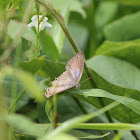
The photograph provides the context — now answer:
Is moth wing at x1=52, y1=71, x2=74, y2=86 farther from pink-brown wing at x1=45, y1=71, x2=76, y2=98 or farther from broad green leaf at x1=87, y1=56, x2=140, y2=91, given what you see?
A: broad green leaf at x1=87, y1=56, x2=140, y2=91

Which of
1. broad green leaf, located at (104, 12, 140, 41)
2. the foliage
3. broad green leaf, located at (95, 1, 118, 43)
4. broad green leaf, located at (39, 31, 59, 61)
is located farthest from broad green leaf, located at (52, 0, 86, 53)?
broad green leaf, located at (95, 1, 118, 43)

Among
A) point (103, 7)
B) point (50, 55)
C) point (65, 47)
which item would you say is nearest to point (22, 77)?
point (50, 55)

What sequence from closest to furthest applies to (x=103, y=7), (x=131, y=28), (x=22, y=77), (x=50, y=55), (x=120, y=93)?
1. (x=22, y=77)
2. (x=120, y=93)
3. (x=50, y=55)
4. (x=131, y=28)
5. (x=103, y=7)

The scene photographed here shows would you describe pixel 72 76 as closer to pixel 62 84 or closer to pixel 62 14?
pixel 62 84

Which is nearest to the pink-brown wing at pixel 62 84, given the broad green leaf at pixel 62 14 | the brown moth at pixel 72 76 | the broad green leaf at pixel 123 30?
the brown moth at pixel 72 76

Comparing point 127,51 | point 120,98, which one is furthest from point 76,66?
point 127,51

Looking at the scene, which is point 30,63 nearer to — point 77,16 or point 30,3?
point 30,3
